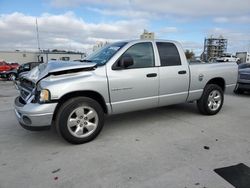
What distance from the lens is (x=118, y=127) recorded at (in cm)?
495

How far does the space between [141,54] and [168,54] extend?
720mm

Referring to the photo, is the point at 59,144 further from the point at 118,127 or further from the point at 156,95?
the point at 156,95

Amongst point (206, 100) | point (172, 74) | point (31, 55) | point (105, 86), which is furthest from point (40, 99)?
point (31, 55)

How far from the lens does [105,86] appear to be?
4.05 metres

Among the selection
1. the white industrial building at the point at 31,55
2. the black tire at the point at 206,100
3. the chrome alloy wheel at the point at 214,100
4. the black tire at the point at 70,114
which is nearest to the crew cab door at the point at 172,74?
the black tire at the point at 206,100

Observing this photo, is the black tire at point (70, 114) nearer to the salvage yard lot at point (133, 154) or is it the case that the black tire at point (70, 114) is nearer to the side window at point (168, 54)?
the salvage yard lot at point (133, 154)

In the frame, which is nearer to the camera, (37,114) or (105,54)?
(37,114)

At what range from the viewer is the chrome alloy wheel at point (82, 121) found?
3844 millimetres

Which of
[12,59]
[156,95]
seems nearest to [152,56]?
[156,95]

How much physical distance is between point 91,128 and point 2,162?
1.46 meters

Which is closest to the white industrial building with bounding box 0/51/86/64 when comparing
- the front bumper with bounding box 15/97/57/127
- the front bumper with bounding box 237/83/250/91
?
the front bumper with bounding box 237/83/250/91

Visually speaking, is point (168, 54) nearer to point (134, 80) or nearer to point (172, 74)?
point (172, 74)

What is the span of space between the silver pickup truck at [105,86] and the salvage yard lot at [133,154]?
431 mm

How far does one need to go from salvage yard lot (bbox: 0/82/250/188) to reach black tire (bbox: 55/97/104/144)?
0.44ft
